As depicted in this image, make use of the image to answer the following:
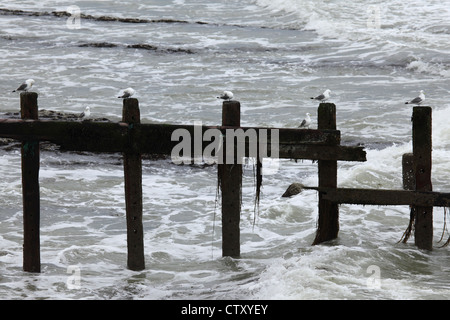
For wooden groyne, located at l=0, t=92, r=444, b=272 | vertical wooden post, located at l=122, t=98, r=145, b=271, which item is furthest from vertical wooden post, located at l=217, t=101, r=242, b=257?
vertical wooden post, located at l=122, t=98, r=145, b=271

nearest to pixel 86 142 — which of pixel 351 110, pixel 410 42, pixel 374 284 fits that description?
pixel 374 284

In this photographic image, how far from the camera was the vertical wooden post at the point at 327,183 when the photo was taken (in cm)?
912

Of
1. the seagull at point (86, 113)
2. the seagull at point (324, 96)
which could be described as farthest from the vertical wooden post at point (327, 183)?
the seagull at point (324, 96)

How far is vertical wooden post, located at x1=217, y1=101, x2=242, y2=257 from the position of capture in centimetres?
906

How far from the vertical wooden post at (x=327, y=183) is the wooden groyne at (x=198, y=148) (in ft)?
0.04

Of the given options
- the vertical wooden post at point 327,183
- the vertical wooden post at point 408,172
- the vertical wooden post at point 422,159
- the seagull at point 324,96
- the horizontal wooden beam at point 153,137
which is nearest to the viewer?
the horizontal wooden beam at point 153,137

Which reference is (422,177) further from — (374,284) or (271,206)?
(271,206)

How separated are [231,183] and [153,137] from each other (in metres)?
0.98

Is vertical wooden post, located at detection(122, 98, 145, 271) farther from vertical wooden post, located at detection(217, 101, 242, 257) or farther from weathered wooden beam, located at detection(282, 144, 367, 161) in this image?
weathered wooden beam, located at detection(282, 144, 367, 161)

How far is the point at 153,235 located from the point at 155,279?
2125 millimetres

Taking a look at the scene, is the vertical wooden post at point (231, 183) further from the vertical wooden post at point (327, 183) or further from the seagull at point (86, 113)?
the seagull at point (86, 113)

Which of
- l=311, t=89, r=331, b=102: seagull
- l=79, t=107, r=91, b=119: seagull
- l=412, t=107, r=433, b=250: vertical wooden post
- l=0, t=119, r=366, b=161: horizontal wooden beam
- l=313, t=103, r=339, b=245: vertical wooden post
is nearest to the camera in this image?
l=0, t=119, r=366, b=161: horizontal wooden beam

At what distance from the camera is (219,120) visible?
784 inches

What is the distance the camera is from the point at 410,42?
3212 centimetres
